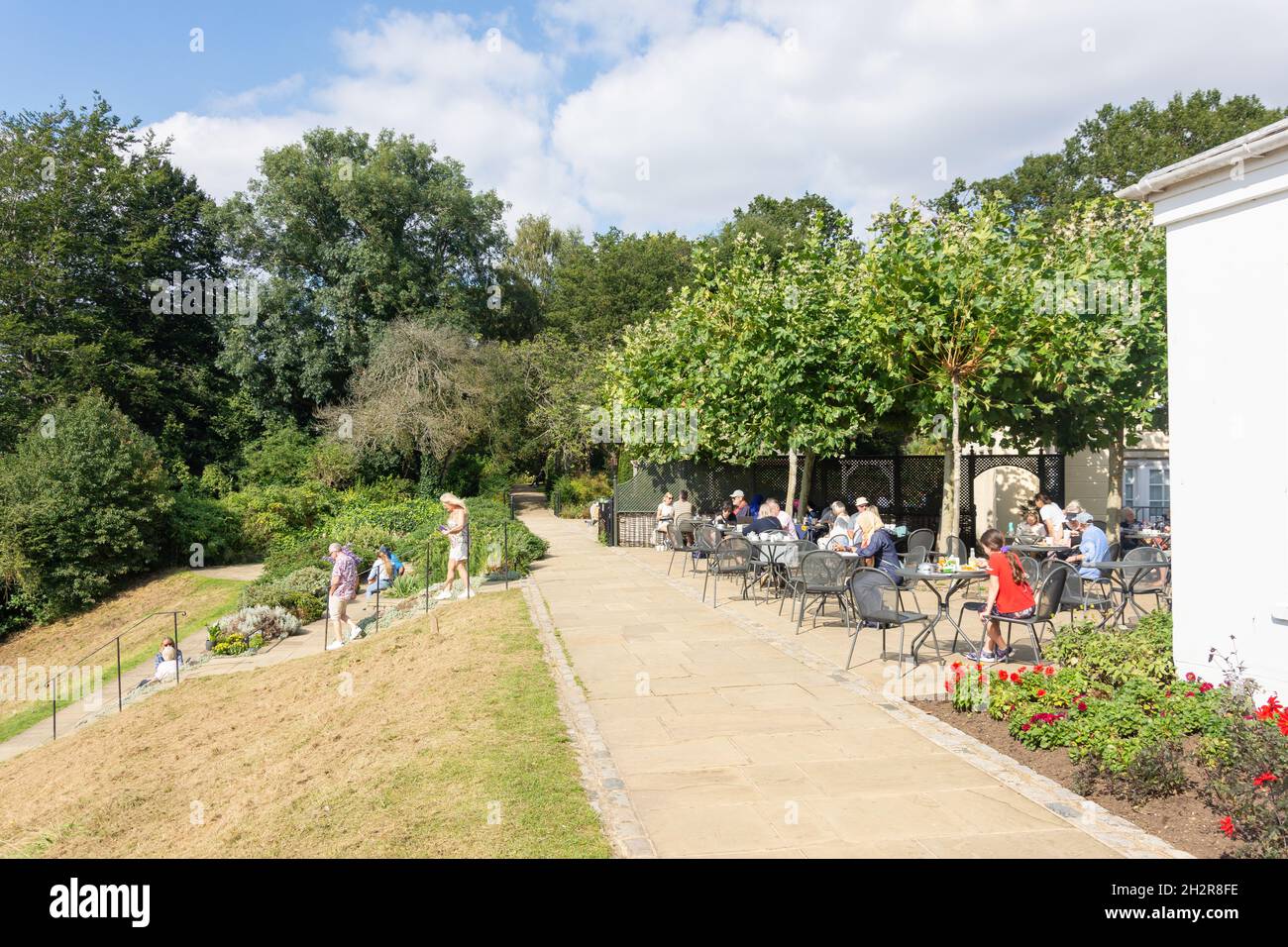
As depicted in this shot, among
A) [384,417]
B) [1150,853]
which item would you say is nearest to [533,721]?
[1150,853]

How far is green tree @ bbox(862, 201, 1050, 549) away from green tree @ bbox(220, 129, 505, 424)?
23485 mm

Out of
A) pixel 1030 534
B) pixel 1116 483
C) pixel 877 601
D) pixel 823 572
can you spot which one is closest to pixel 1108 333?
pixel 1030 534

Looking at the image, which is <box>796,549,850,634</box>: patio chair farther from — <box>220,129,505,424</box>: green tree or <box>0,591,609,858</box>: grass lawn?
<box>220,129,505,424</box>: green tree

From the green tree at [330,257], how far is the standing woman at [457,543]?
69.0ft

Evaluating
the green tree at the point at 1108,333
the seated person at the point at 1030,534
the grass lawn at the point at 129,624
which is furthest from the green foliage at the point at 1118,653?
the grass lawn at the point at 129,624

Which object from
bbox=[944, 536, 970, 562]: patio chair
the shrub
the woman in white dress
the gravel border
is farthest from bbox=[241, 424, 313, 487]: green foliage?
bbox=[944, 536, 970, 562]: patio chair

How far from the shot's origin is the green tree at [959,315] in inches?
500

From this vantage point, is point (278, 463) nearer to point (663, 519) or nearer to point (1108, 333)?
point (663, 519)

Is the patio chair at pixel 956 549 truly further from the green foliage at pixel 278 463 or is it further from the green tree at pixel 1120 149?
the green tree at pixel 1120 149

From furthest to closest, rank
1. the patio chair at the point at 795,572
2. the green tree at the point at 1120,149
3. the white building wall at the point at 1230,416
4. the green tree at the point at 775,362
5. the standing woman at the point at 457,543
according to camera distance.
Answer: the green tree at the point at 1120,149, the green tree at the point at 775,362, the standing woman at the point at 457,543, the patio chair at the point at 795,572, the white building wall at the point at 1230,416

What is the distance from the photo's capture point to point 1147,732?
530cm

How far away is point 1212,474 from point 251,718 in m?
10.1

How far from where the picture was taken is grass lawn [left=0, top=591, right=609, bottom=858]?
495cm

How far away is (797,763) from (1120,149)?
151 feet
